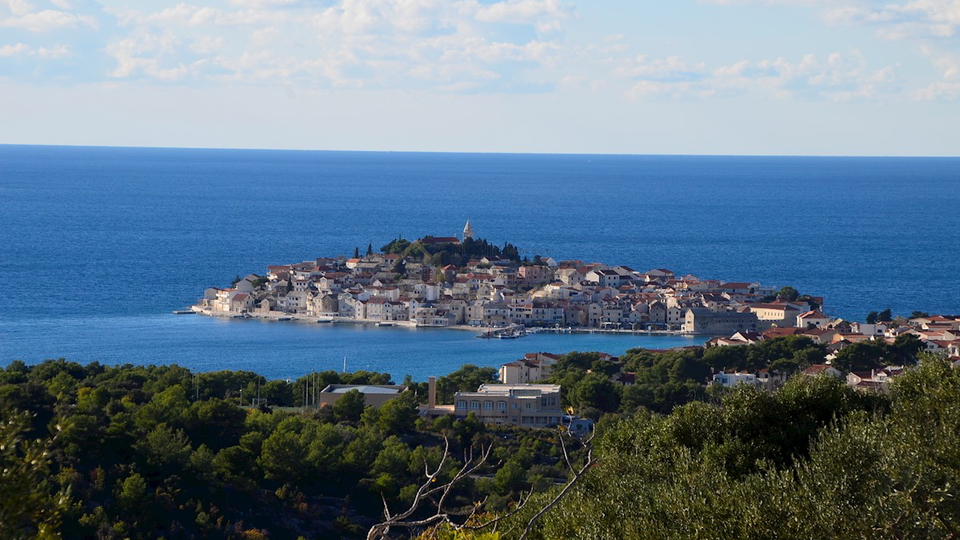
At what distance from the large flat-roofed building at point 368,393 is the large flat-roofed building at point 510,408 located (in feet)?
4.31

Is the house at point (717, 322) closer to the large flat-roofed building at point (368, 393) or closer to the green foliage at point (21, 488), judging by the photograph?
the large flat-roofed building at point (368, 393)

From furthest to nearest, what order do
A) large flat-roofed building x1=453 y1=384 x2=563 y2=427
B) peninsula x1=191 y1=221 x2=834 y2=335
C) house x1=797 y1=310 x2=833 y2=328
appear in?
1. peninsula x1=191 y1=221 x2=834 y2=335
2. house x1=797 y1=310 x2=833 y2=328
3. large flat-roofed building x1=453 y1=384 x2=563 y2=427

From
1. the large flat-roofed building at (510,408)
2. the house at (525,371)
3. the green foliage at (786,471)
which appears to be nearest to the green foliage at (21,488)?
the green foliage at (786,471)

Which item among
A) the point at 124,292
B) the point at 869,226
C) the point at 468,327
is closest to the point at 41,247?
the point at 124,292

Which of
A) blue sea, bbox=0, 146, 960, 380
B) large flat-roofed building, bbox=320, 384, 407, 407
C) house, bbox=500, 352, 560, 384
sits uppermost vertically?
large flat-roofed building, bbox=320, 384, 407, 407

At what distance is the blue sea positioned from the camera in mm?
39875

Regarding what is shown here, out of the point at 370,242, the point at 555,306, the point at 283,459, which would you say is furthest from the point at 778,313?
the point at 370,242

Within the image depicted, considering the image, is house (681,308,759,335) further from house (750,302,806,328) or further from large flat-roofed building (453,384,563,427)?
large flat-roofed building (453,384,563,427)

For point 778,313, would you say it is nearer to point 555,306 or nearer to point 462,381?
point 555,306

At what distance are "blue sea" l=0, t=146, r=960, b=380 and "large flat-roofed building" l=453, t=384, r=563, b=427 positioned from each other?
848 centimetres

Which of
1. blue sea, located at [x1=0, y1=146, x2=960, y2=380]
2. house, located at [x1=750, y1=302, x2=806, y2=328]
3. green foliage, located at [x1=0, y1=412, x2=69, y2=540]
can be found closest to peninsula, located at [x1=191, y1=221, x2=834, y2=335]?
house, located at [x1=750, y1=302, x2=806, y2=328]

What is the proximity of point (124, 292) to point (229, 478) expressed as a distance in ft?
119

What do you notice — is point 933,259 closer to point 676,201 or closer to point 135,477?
point 676,201

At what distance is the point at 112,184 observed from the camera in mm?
127188
